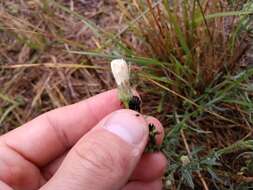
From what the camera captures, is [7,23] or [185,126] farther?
[7,23]

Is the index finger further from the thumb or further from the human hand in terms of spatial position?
the thumb

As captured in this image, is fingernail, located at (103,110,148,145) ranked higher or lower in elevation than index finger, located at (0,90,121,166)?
higher

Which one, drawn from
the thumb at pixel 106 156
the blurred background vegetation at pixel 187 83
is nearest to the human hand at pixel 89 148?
the thumb at pixel 106 156

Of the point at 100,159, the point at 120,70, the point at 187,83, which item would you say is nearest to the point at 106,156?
the point at 100,159

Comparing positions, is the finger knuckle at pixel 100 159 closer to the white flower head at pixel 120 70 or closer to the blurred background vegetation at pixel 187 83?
the white flower head at pixel 120 70

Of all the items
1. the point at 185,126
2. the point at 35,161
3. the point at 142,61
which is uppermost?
the point at 142,61

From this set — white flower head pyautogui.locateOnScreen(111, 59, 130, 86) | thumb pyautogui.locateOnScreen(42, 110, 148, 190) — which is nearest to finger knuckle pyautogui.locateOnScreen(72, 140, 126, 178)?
thumb pyautogui.locateOnScreen(42, 110, 148, 190)

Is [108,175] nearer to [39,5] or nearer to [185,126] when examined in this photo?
[185,126]

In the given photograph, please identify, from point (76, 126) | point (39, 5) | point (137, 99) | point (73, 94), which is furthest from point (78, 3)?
point (137, 99)
